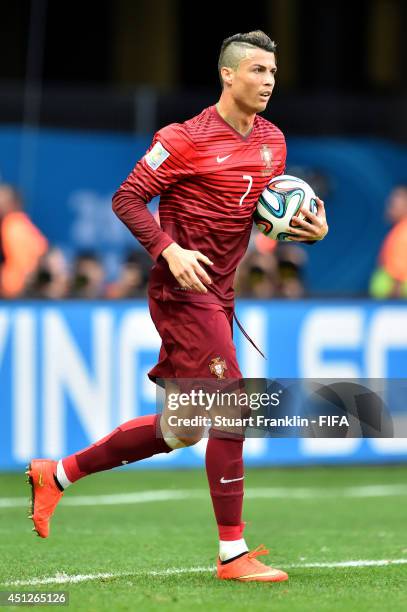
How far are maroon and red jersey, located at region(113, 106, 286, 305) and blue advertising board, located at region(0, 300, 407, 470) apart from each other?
4.67m

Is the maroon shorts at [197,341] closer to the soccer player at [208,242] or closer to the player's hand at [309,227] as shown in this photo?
the soccer player at [208,242]

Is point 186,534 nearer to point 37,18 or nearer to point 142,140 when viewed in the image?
point 142,140

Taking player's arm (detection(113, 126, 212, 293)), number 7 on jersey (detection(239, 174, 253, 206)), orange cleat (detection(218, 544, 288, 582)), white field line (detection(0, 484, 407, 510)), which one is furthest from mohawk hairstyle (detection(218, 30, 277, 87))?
white field line (detection(0, 484, 407, 510))

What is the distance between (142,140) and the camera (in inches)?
625

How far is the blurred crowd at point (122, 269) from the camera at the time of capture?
12084 millimetres

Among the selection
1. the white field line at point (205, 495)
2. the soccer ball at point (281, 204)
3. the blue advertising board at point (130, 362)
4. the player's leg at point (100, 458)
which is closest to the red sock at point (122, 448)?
the player's leg at point (100, 458)

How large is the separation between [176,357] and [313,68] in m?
16.5

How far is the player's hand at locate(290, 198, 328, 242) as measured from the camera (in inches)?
254

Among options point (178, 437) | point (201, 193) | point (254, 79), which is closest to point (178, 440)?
point (178, 437)

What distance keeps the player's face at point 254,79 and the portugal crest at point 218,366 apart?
1.12 metres

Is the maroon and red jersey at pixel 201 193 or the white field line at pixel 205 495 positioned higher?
the maroon and red jersey at pixel 201 193

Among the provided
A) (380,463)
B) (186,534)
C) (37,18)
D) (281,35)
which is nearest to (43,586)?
(186,534)

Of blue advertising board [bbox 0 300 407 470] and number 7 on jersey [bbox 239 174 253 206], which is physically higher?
number 7 on jersey [bbox 239 174 253 206]

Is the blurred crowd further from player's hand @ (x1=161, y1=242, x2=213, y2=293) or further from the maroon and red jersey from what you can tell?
player's hand @ (x1=161, y1=242, x2=213, y2=293)
